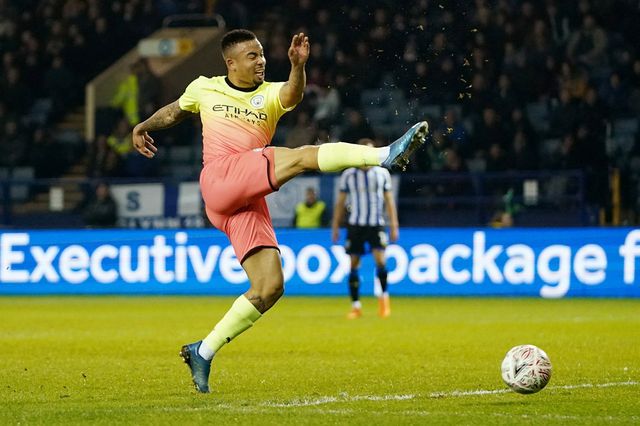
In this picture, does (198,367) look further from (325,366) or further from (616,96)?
(616,96)

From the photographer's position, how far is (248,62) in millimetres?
8289

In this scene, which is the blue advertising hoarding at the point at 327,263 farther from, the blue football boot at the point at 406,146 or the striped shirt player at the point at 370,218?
the blue football boot at the point at 406,146

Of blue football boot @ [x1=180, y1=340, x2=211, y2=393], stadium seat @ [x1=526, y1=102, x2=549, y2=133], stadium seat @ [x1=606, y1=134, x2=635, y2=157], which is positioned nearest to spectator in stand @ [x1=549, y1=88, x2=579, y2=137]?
stadium seat @ [x1=526, y1=102, x2=549, y2=133]

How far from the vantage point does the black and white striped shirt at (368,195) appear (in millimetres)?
16141

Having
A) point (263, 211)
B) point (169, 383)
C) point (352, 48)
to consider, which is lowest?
point (169, 383)

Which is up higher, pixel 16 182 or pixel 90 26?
pixel 90 26

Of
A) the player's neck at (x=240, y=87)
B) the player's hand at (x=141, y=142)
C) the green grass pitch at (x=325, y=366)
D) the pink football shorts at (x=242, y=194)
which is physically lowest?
the green grass pitch at (x=325, y=366)

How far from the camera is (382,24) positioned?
14219mm

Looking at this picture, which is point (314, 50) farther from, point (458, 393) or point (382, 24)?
point (458, 393)

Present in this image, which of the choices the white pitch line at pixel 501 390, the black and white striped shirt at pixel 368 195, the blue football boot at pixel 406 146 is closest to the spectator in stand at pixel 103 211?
the black and white striped shirt at pixel 368 195

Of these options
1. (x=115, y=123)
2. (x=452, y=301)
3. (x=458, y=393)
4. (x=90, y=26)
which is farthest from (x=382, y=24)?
(x=90, y=26)

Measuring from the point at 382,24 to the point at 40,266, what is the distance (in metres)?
8.88

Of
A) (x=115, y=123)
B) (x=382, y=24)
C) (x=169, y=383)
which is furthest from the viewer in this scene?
(x=115, y=123)

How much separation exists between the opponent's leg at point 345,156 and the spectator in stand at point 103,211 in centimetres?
1389
